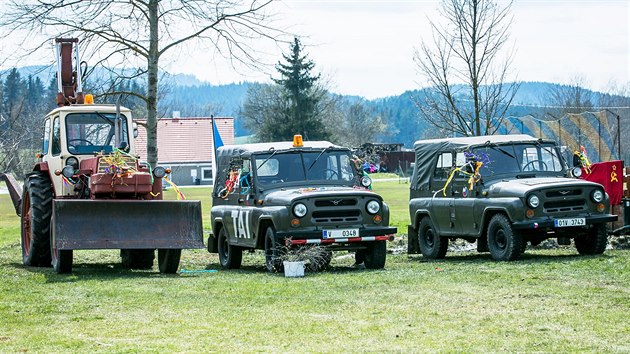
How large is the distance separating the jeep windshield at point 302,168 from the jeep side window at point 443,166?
2300 millimetres

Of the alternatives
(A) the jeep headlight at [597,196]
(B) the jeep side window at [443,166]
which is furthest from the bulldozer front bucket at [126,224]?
(A) the jeep headlight at [597,196]

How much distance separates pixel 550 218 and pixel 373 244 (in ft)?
8.98

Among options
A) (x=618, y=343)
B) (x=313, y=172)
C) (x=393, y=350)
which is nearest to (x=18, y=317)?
(x=393, y=350)

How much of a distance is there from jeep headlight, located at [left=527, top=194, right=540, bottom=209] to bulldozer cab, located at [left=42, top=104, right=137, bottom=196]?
6.32 metres

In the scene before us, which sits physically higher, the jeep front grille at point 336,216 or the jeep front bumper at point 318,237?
the jeep front grille at point 336,216

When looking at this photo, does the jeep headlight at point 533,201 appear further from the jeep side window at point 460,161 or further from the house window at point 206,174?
the house window at point 206,174

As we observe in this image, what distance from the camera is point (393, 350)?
9281 millimetres

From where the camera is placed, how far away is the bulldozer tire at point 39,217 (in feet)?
58.9

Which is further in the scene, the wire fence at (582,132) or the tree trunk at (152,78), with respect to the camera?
the wire fence at (582,132)

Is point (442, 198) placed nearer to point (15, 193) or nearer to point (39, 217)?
point (39, 217)

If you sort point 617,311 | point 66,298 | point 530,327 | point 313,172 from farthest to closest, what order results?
point 313,172
point 66,298
point 617,311
point 530,327

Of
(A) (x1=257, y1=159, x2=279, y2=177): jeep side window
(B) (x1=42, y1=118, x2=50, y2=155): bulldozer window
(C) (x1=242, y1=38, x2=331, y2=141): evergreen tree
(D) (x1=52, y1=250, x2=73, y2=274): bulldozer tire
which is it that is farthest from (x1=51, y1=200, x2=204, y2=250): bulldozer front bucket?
(C) (x1=242, y1=38, x2=331, y2=141): evergreen tree

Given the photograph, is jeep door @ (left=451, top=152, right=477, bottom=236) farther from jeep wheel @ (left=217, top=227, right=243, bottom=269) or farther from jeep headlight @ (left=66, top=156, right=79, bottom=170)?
jeep headlight @ (left=66, top=156, right=79, bottom=170)

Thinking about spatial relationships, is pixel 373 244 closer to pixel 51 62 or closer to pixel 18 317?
pixel 18 317
